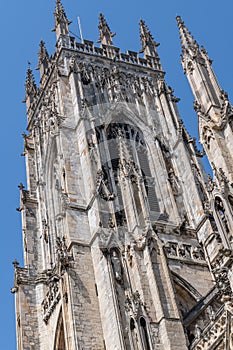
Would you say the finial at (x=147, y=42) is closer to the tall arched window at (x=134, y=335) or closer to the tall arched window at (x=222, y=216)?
the tall arched window at (x=134, y=335)

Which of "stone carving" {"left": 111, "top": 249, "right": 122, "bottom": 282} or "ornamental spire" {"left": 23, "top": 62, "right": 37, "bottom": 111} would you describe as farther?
"ornamental spire" {"left": 23, "top": 62, "right": 37, "bottom": 111}

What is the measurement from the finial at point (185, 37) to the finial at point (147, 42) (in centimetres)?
2021

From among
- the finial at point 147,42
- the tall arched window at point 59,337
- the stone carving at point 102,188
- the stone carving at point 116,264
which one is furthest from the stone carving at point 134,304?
the finial at point 147,42

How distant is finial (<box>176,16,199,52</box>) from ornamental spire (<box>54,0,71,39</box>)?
19083 mm

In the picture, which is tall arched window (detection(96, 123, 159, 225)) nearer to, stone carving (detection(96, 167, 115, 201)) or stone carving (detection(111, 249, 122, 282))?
stone carving (detection(96, 167, 115, 201))

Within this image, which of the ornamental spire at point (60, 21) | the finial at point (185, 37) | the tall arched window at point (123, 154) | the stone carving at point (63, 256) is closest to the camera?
the finial at point (185, 37)

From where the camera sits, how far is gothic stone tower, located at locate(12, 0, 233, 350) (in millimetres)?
16250

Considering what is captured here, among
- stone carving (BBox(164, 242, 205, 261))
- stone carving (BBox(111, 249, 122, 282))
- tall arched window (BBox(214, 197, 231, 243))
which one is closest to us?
tall arched window (BBox(214, 197, 231, 243))

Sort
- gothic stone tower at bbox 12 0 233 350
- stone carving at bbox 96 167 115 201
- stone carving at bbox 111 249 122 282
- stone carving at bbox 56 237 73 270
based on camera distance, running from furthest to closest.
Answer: stone carving at bbox 96 167 115 201
stone carving at bbox 56 237 73 270
stone carving at bbox 111 249 122 282
gothic stone tower at bbox 12 0 233 350

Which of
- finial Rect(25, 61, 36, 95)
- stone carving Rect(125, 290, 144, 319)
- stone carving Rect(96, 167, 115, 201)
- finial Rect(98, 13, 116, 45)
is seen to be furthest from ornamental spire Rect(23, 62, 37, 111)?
stone carving Rect(125, 290, 144, 319)

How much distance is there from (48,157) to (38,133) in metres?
2.51

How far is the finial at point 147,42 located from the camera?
1304 inches

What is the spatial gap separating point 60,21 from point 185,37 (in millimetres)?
20501

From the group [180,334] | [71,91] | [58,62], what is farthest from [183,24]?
[58,62]
